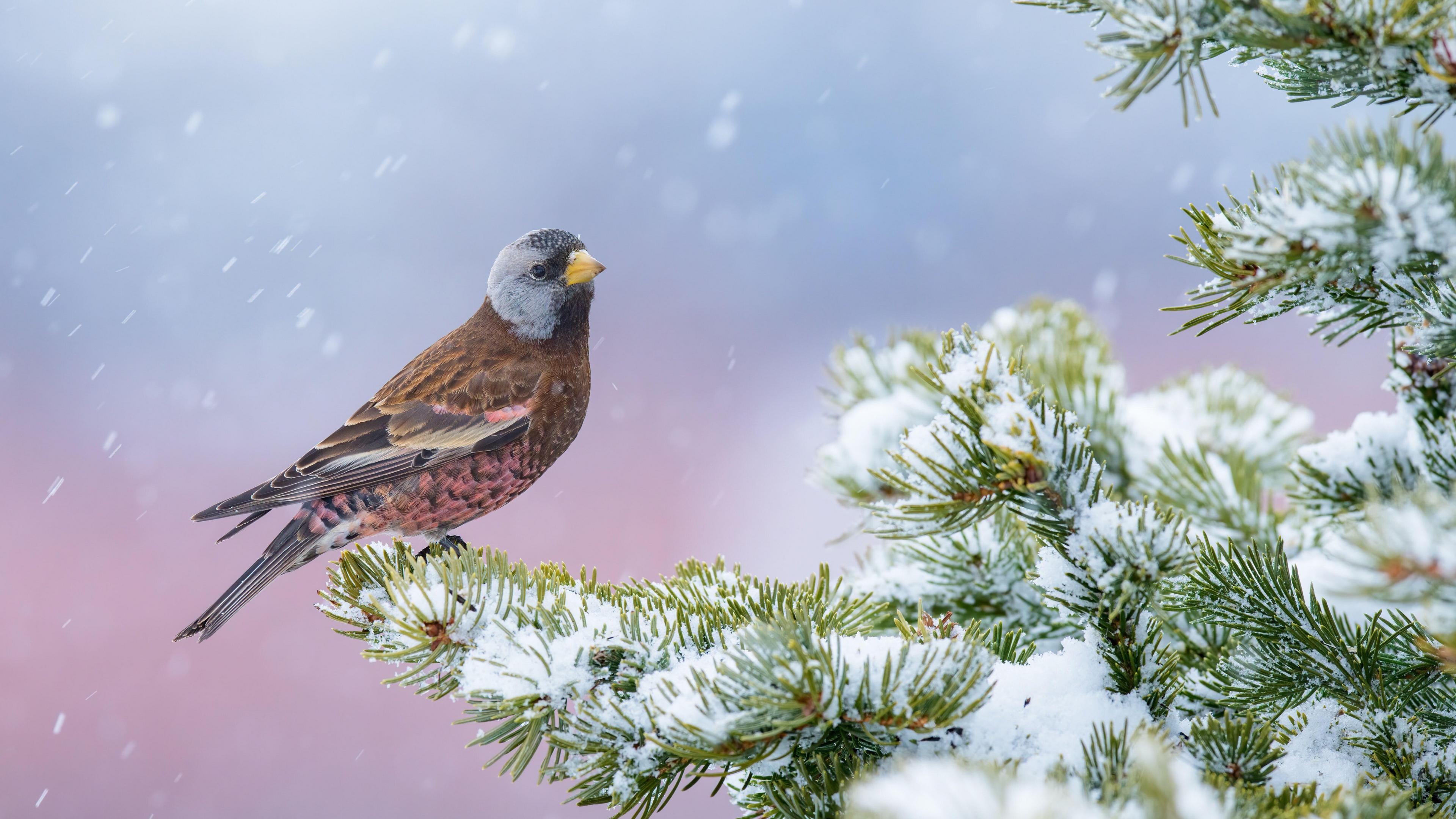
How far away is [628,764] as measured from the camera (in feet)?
2.58

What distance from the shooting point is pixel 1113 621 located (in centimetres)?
75

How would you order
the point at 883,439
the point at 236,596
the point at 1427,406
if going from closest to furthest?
the point at 1427,406, the point at 236,596, the point at 883,439

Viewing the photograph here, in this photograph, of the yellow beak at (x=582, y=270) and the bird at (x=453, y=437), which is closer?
the bird at (x=453, y=437)

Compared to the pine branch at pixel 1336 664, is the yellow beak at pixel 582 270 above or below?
above

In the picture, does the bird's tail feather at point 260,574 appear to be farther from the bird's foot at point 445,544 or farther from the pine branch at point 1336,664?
the pine branch at point 1336,664

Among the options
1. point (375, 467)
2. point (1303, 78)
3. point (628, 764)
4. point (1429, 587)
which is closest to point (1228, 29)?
point (1303, 78)

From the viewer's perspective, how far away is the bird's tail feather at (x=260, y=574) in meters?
1.27

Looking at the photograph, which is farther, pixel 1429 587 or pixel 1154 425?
pixel 1154 425

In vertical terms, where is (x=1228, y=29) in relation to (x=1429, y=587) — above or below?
above

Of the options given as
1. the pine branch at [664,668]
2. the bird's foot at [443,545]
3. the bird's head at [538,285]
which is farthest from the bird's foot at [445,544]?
the pine branch at [664,668]

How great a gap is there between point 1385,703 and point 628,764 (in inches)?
25.5

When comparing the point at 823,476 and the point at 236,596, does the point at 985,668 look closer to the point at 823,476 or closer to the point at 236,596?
the point at 823,476

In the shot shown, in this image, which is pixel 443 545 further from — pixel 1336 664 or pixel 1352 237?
pixel 1352 237

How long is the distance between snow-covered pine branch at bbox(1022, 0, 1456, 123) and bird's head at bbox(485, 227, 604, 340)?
4.23 ft
